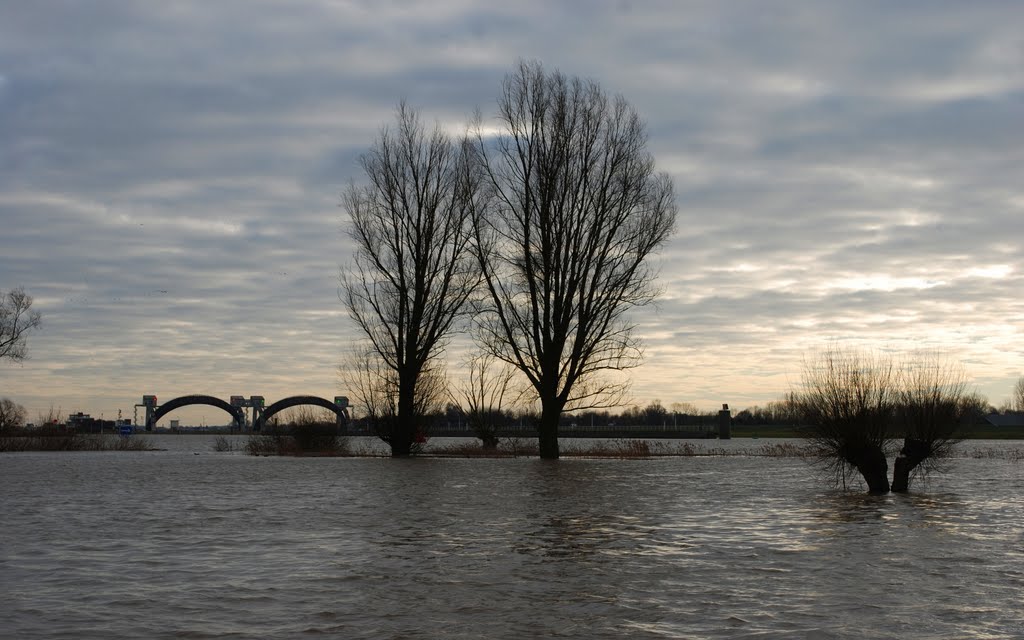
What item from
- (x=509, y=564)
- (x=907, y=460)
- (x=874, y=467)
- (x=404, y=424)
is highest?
(x=404, y=424)

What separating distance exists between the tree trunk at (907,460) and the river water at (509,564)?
1.73m

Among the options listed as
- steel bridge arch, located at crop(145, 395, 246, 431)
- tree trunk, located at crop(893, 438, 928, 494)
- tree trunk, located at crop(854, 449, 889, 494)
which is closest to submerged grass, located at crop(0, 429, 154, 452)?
tree trunk, located at crop(854, 449, 889, 494)

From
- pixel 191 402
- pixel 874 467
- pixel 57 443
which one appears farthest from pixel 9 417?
pixel 191 402

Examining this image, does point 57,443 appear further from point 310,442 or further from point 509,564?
point 509,564

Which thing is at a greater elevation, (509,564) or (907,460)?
(907,460)

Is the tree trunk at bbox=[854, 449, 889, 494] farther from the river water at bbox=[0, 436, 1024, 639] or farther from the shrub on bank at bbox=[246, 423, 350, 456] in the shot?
the shrub on bank at bbox=[246, 423, 350, 456]

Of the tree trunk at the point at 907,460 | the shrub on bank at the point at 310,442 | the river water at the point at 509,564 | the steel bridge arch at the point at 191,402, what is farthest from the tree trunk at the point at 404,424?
the steel bridge arch at the point at 191,402

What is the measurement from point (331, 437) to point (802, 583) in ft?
160

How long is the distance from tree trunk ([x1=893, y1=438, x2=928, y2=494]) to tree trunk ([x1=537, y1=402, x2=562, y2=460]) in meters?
19.0

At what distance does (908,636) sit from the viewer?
8773mm

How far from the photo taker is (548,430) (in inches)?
1727

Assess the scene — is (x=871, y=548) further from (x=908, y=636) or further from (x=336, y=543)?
(x=336, y=543)

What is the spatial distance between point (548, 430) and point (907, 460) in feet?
66.1

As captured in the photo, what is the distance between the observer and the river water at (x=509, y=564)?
30.7ft
